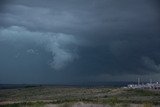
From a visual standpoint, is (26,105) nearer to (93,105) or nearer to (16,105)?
(16,105)

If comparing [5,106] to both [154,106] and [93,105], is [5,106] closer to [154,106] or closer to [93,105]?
[93,105]

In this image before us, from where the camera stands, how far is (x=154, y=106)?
179 feet

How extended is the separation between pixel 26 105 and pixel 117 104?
13.4 m

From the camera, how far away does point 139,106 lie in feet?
179

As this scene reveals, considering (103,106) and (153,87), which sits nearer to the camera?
(103,106)

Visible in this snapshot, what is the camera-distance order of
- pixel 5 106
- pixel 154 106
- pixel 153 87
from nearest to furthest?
pixel 154 106, pixel 5 106, pixel 153 87

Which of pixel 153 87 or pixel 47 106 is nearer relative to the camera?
pixel 47 106

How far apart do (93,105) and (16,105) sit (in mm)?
11700

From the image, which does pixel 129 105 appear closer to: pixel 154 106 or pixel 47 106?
pixel 154 106

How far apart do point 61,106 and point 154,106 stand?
1315 cm

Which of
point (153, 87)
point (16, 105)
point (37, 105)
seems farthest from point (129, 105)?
point (153, 87)

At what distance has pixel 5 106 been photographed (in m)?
58.5

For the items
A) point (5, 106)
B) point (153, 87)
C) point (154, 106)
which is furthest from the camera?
point (153, 87)

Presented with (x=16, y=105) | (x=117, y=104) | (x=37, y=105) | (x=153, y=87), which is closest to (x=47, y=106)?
(x=37, y=105)
